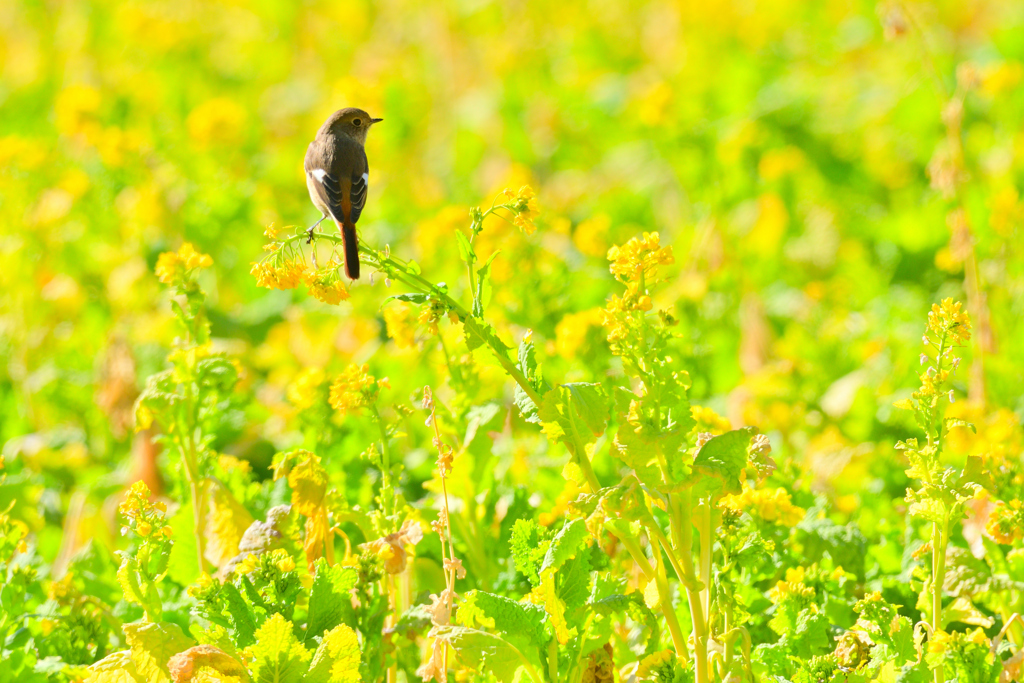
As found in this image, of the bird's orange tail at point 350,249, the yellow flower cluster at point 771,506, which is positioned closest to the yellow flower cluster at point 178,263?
the bird's orange tail at point 350,249

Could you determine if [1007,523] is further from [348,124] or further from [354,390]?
[348,124]

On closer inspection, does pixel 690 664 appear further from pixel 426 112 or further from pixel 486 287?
pixel 426 112

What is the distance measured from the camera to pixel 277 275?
164 cm

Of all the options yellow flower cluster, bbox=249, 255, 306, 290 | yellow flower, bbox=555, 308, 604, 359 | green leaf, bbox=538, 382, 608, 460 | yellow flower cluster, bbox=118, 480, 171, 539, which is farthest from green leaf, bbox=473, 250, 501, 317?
yellow flower, bbox=555, 308, 604, 359

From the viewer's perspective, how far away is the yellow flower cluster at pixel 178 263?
2.05 m

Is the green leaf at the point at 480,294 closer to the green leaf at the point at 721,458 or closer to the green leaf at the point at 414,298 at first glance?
the green leaf at the point at 414,298

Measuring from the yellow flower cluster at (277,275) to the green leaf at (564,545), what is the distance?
0.60m

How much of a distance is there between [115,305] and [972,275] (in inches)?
120

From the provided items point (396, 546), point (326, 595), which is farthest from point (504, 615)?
point (326, 595)

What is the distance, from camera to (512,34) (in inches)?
249

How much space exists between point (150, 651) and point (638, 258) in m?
1.03

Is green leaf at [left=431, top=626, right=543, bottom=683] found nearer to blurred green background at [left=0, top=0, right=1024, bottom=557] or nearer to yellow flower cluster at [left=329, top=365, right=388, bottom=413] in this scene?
yellow flower cluster at [left=329, top=365, right=388, bottom=413]

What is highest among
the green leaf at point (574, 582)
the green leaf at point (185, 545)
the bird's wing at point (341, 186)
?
the bird's wing at point (341, 186)

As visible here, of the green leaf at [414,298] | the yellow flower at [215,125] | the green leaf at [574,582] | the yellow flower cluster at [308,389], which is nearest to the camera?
the green leaf at [414,298]
